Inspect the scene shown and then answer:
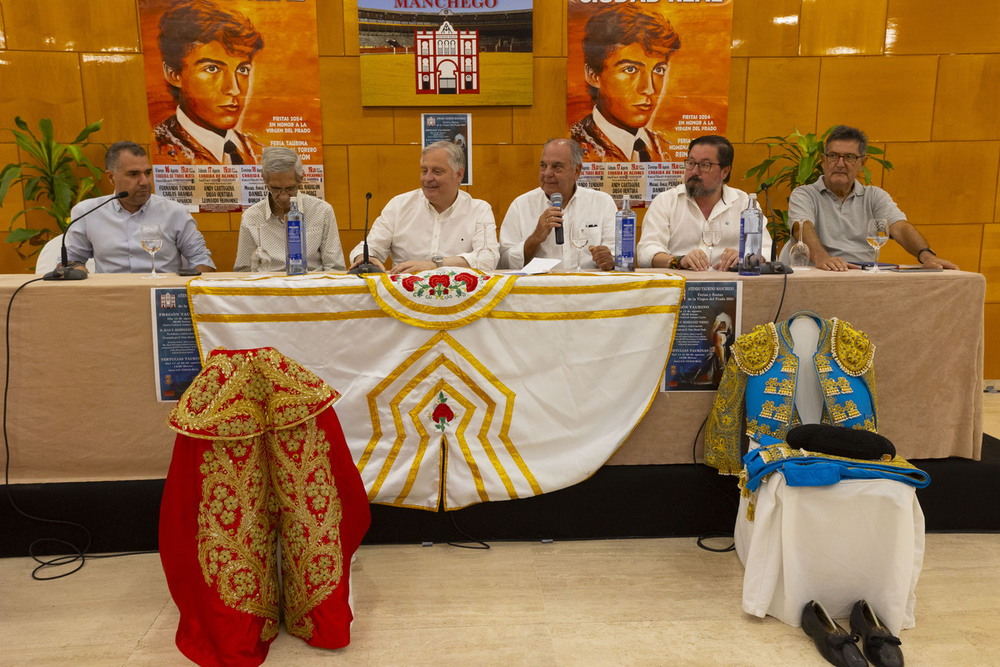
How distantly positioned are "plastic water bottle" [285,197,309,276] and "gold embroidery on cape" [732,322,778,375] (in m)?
1.54

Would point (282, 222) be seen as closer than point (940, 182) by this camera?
Yes

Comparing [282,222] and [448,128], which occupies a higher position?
[448,128]

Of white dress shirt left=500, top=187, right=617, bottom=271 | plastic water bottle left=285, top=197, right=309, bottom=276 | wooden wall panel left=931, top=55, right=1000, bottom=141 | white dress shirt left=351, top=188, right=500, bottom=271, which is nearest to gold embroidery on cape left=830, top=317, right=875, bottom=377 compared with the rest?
white dress shirt left=500, top=187, right=617, bottom=271

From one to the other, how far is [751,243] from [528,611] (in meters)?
1.46

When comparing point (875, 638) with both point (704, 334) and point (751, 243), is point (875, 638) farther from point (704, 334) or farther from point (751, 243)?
point (751, 243)

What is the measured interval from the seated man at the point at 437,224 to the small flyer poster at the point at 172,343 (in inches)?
46.1

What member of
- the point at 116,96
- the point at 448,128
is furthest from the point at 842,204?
the point at 116,96

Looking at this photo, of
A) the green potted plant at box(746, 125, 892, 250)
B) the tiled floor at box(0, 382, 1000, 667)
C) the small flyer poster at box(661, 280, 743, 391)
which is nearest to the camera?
the tiled floor at box(0, 382, 1000, 667)

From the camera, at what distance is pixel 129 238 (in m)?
3.36

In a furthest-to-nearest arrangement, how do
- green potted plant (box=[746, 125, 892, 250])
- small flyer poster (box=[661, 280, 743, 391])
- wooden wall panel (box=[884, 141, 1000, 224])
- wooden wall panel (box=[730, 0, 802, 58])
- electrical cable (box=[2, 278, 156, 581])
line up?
1. wooden wall panel (box=[884, 141, 1000, 224])
2. wooden wall panel (box=[730, 0, 802, 58])
3. green potted plant (box=[746, 125, 892, 250])
4. small flyer poster (box=[661, 280, 743, 391])
5. electrical cable (box=[2, 278, 156, 581])

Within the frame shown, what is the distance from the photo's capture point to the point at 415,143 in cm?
425

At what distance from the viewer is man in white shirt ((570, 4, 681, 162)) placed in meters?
4.16

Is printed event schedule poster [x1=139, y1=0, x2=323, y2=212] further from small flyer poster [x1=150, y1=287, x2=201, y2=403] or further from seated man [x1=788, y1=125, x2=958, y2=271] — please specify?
seated man [x1=788, y1=125, x2=958, y2=271]

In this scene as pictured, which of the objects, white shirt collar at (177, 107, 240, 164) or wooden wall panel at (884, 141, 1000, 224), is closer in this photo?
Result: white shirt collar at (177, 107, 240, 164)
